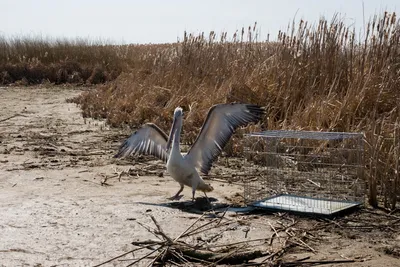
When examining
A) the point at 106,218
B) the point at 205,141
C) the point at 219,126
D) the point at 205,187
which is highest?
the point at 219,126

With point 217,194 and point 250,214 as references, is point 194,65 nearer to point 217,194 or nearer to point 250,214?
point 217,194

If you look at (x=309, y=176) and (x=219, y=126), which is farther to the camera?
(x=309, y=176)

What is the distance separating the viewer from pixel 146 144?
730cm

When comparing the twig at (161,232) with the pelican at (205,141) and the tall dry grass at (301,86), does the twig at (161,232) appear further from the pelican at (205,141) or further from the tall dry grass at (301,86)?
the tall dry grass at (301,86)

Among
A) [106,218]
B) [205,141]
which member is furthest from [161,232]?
[205,141]

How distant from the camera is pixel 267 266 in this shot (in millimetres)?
4469

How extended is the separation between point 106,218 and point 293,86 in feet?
15.9

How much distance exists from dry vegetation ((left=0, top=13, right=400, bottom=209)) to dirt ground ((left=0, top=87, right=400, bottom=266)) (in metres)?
1.00

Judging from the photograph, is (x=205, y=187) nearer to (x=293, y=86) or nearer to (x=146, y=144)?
(x=146, y=144)

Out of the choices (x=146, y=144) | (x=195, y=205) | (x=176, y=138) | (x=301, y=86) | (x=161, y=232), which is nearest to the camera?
(x=161, y=232)

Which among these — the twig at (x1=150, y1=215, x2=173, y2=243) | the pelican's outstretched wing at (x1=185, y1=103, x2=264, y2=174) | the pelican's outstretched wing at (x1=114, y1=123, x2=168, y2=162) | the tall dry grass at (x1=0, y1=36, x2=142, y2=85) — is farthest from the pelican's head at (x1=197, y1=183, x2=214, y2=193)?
the tall dry grass at (x1=0, y1=36, x2=142, y2=85)

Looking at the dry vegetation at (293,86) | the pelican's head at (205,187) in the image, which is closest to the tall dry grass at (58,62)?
the dry vegetation at (293,86)

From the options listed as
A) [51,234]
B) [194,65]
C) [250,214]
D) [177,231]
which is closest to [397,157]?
[250,214]

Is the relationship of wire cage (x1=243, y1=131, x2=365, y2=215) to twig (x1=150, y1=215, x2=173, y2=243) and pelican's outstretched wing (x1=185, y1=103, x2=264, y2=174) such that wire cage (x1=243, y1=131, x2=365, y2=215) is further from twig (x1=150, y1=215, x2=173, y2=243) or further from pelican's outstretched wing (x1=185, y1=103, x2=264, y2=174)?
twig (x1=150, y1=215, x2=173, y2=243)
